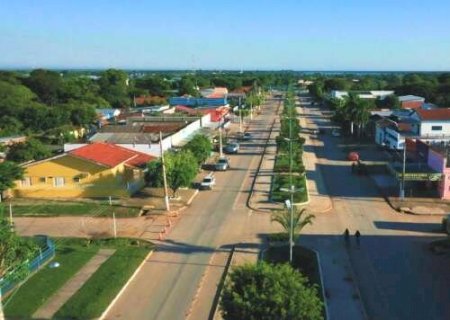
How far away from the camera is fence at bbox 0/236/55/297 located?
76.0 ft

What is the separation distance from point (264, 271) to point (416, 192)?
2643 centimetres

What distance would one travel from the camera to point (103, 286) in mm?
23719

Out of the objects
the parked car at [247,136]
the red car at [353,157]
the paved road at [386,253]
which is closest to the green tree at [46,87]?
the parked car at [247,136]

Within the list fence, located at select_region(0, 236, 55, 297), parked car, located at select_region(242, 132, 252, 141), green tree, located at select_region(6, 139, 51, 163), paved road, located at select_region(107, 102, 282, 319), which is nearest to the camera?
paved road, located at select_region(107, 102, 282, 319)

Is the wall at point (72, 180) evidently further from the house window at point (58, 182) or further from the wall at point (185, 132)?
the wall at point (185, 132)

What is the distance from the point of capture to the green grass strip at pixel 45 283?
71.0ft

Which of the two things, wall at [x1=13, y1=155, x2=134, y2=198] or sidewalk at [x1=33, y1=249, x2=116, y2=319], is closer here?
sidewalk at [x1=33, y1=249, x2=116, y2=319]

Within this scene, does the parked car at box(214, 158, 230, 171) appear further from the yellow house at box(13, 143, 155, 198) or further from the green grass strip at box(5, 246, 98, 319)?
the green grass strip at box(5, 246, 98, 319)

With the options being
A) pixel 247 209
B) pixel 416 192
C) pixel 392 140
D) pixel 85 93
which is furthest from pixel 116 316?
pixel 85 93

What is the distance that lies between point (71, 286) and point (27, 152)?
103 ft

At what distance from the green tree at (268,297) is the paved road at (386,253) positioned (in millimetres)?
5897

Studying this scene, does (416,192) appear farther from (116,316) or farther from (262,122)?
(262,122)

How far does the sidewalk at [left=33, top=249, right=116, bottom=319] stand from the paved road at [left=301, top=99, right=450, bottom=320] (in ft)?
34.2

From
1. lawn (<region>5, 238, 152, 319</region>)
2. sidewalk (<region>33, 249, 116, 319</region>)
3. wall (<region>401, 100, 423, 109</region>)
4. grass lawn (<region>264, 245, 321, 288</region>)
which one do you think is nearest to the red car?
grass lawn (<region>264, 245, 321, 288</region>)
